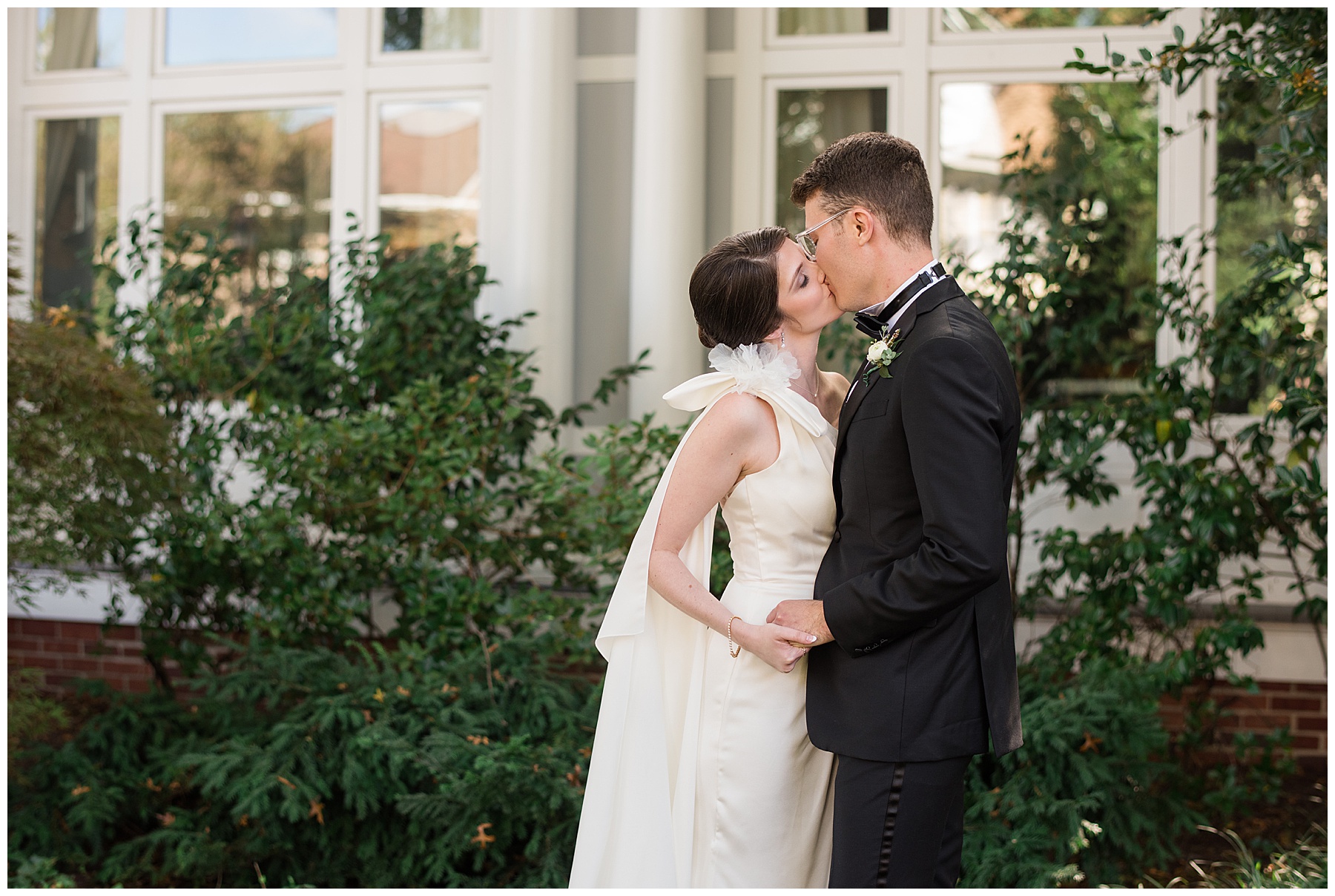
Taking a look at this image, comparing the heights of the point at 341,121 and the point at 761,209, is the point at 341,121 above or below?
above

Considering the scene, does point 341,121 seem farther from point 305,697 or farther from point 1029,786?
point 1029,786

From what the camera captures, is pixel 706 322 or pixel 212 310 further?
pixel 212 310

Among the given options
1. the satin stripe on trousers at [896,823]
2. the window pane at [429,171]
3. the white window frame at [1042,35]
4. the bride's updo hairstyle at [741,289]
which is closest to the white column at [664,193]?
the window pane at [429,171]

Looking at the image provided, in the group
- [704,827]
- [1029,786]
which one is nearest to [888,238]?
[704,827]

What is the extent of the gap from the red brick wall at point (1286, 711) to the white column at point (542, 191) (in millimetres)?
3595

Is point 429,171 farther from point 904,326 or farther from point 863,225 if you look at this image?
point 904,326

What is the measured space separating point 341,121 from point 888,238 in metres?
4.96

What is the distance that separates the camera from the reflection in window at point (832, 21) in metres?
5.65

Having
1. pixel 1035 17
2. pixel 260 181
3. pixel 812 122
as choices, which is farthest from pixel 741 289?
pixel 260 181

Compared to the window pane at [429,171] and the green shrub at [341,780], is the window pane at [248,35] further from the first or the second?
the green shrub at [341,780]

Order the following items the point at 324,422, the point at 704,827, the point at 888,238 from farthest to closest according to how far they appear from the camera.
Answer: the point at 324,422 < the point at 704,827 < the point at 888,238

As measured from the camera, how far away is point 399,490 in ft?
14.1

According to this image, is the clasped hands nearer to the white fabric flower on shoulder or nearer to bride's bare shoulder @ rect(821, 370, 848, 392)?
the white fabric flower on shoulder

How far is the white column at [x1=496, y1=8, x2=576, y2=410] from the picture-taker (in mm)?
5469
